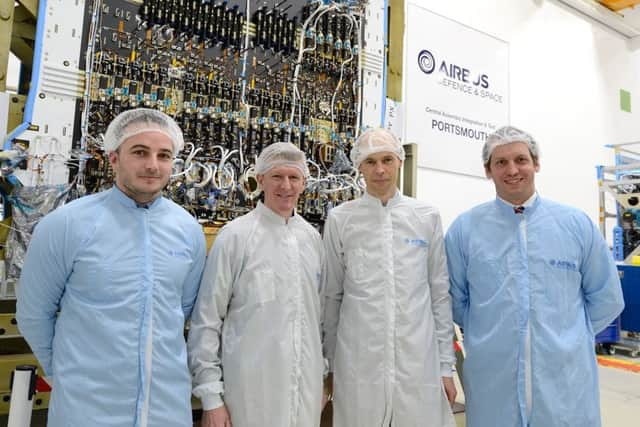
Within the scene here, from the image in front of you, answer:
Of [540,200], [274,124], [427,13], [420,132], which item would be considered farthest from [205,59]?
[427,13]

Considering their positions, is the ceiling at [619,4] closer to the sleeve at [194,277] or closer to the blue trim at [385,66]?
the blue trim at [385,66]

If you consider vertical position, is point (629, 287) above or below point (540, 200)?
below

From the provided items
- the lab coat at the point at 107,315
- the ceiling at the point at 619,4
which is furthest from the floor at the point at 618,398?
the ceiling at the point at 619,4

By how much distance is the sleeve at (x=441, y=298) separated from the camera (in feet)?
4.90

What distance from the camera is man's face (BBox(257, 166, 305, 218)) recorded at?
57.3 inches

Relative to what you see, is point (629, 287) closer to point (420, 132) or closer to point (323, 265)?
point (420, 132)

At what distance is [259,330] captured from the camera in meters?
1.32

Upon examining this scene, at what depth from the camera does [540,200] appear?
1.58 m

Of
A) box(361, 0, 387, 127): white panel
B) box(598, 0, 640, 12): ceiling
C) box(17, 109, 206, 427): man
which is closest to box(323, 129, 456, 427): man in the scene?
box(17, 109, 206, 427): man

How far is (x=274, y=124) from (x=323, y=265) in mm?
1175

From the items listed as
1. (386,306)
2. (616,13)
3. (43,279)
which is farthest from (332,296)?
(616,13)

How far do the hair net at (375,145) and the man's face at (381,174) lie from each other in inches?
0.7

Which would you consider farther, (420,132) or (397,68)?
(420,132)

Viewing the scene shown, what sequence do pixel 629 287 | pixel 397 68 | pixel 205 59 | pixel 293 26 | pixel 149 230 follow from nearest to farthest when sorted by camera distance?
pixel 149 230 → pixel 205 59 → pixel 293 26 → pixel 397 68 → pixel 629 287
